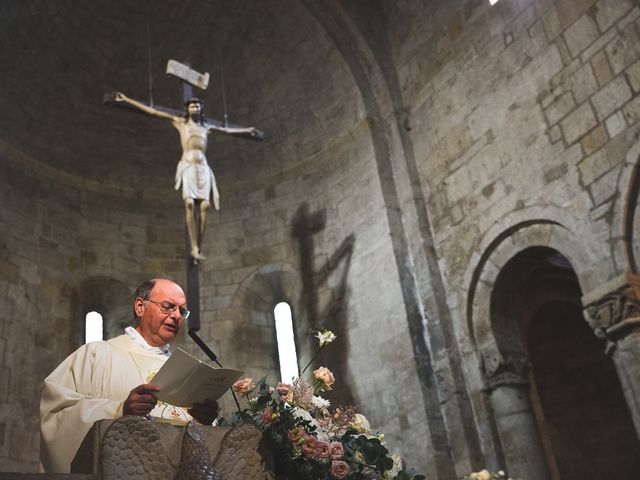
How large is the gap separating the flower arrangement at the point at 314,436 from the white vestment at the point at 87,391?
1.76 feet

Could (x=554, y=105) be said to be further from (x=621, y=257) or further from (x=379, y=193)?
(x=379, y=193)

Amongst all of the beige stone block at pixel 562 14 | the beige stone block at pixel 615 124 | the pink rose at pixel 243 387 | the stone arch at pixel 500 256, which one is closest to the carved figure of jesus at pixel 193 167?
the stone arch at pixel 500 256

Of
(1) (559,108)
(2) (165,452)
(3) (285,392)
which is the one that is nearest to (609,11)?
(1) (559,108)

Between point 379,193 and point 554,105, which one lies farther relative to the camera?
point 379,193

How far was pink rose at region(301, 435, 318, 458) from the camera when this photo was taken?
8.82 feet

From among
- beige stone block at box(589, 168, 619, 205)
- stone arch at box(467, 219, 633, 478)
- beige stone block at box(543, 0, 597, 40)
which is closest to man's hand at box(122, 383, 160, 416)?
stone arch at box(467, 219, 633, 478)

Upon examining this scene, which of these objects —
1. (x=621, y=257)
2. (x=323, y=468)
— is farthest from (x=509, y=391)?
(x=323, y=468)

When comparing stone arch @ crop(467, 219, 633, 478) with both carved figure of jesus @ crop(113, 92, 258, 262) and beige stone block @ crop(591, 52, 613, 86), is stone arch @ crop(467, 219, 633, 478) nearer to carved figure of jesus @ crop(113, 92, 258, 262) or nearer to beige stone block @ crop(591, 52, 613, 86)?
beige stone block @ crop(591, 52, 613, 86)

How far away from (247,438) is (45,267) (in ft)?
22.2

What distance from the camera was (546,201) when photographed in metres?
6.90

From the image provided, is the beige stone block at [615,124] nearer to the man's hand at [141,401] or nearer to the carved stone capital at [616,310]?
the carved stone capital at [616,310]

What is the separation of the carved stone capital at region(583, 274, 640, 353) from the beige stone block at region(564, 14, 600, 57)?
233 centimetres

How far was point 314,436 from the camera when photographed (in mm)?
2768

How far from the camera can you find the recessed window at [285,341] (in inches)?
376
